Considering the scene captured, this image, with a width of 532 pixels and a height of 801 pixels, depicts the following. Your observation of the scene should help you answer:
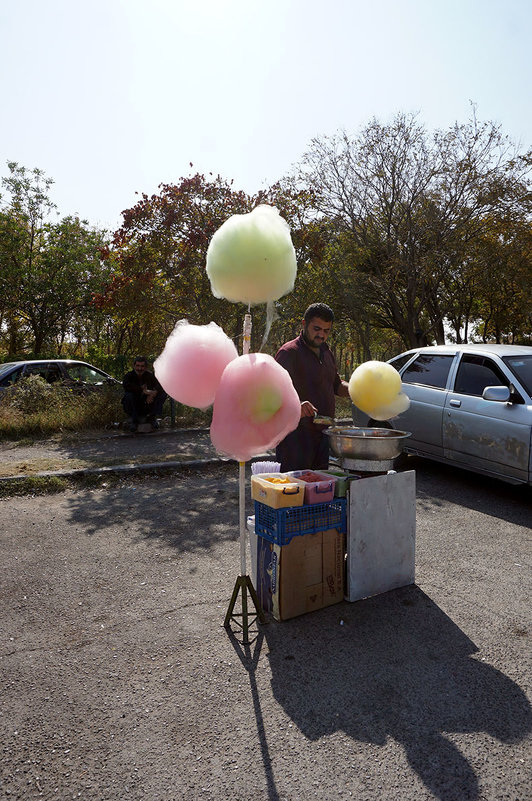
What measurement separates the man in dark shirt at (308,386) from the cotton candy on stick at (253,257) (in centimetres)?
128

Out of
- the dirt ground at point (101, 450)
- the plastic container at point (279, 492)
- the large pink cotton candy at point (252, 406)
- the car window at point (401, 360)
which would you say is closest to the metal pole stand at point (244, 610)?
the plastic container at point (279, 492)

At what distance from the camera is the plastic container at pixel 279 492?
133 inches

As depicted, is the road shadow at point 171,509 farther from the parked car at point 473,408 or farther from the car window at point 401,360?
the car window at point 401,360

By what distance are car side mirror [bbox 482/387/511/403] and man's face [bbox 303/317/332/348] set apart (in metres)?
2.64

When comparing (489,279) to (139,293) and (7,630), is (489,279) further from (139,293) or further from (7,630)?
(7,630)

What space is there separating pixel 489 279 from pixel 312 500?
1566 centimetres

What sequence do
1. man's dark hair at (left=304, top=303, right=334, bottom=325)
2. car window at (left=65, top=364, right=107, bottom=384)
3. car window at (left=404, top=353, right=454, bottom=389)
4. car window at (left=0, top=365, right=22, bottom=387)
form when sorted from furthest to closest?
1. car window at (left=65, top=364, right=107, bottom=384)
2. car window at (left=0, top=365, right=22, bottom=387)
3. car window at (left=404, top=353, right=454, bottom=389)
4. man's dark hair at (left=304, top=303, right=334, bottom=325)

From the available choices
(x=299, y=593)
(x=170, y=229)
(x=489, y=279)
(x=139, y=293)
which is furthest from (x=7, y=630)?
(x=489, y=279)

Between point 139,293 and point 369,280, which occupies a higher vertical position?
point 369,280

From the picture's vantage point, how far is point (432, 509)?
19.8 ft

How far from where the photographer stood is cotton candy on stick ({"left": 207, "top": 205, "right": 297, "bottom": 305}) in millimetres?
2896

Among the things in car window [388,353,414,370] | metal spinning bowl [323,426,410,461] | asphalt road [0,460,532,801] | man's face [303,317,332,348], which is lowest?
asphalt road [0,460,532,801]

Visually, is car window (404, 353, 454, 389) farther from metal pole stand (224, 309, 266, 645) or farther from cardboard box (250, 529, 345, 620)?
metal pole stand (224, 309, 266, 645)

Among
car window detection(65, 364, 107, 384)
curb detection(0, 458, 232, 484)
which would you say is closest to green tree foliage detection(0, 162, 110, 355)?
car window detection(65, 364, 107, 384)
